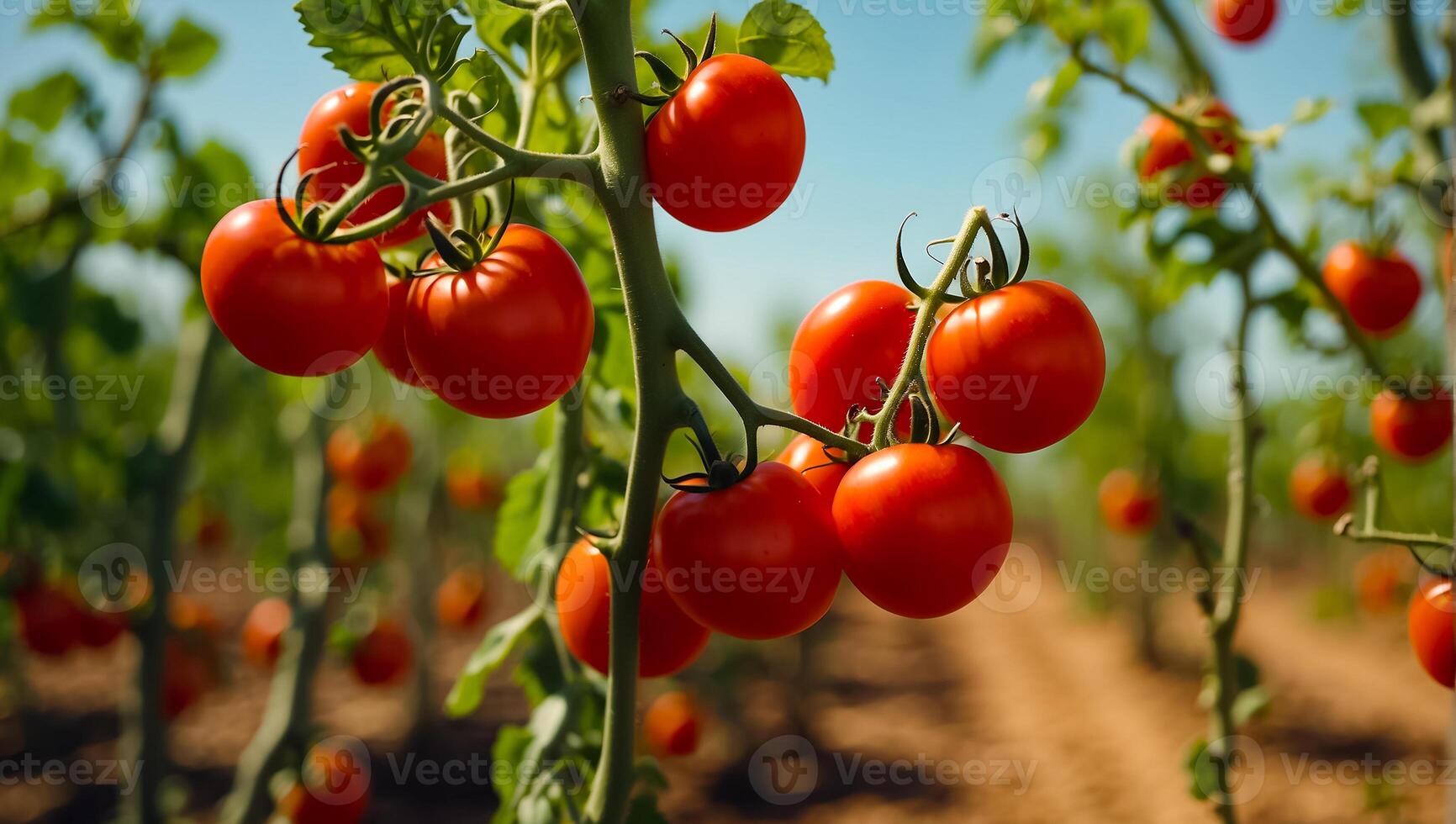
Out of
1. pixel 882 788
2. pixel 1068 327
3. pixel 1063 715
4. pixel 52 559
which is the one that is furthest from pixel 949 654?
pixel 1068 327

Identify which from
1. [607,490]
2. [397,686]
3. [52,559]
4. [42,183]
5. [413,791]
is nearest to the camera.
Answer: [607,490]

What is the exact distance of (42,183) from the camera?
2910 mm

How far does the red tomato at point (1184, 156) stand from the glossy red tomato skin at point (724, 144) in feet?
3.90

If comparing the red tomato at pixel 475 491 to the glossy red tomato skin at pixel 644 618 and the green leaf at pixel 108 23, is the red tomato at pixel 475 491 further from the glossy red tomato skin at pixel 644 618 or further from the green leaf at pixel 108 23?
the glossy red tomato skin at pixel 644 618

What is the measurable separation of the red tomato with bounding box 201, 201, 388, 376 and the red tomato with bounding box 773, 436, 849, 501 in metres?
0.43

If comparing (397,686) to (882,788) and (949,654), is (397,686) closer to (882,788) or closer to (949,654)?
(882,788)

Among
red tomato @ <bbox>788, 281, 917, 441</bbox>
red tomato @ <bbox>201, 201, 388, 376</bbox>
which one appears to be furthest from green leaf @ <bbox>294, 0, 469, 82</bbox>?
red tomato @ <bbox>788, 281, 917, 441</bbox>

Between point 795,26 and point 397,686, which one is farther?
point 397,686

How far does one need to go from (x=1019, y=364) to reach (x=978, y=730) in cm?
598

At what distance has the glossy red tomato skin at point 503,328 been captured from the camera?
0.79 m

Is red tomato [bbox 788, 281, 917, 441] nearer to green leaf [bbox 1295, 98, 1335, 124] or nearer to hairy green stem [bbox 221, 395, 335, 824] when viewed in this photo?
green leaf [bbox 1295, 98, 1335, 124]

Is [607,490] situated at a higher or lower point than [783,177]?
lower

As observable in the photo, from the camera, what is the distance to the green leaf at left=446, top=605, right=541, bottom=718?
1.27m

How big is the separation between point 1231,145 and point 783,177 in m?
1.33
